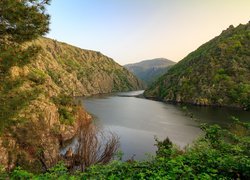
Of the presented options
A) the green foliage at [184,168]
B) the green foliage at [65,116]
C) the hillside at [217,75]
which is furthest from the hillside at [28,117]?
the hillside at [217,75]

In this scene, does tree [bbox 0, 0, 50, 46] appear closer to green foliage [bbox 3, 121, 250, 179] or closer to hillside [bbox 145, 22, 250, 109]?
green foliage [bbox 3, 121, 250, 179]

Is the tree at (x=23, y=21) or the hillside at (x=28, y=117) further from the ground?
the tree at (x=23, y=21)

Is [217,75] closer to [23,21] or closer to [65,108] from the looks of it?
[65,108]

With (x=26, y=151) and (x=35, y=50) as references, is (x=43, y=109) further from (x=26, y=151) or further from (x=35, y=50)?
(x=35, y=50)

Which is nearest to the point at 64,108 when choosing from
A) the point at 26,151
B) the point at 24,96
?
the point at 26,151

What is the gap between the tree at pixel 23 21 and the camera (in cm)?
1905

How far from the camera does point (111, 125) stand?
280 feet

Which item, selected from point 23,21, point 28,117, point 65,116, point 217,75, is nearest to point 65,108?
point 65,116

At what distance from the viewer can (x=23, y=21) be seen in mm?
19984

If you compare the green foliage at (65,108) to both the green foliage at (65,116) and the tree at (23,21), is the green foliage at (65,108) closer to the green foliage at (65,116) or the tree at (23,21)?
the green foliage at (65,116)

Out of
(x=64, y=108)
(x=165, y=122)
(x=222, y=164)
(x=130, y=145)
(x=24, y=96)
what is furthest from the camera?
(x=165, y=122)

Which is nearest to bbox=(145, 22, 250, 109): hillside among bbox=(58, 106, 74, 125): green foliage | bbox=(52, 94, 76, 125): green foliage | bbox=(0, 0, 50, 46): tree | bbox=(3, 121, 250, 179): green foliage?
bbox=(52, 94, 76, 125): green foliage

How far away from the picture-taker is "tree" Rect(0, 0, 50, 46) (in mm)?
19047

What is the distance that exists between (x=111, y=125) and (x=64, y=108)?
14920mm
